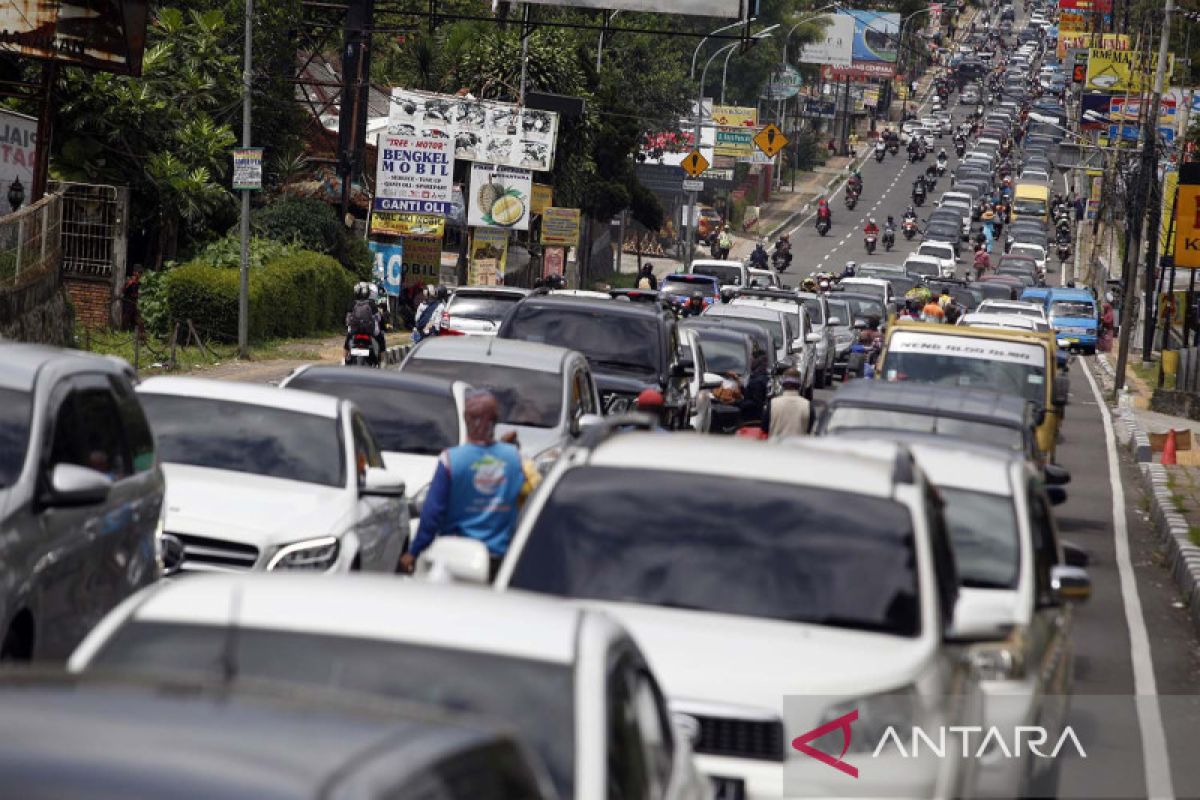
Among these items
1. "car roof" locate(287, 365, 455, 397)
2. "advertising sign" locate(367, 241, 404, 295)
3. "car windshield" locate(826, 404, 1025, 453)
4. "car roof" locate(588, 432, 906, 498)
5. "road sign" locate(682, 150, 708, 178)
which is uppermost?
"road sign" locate(682, 150, 708, 178)

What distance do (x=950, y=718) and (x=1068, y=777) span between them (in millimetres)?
3582

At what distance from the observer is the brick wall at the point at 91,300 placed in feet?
122

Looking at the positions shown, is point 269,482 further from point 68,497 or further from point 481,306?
point 481,306

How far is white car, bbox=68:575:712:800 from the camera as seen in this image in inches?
200

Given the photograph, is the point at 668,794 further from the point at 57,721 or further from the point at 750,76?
the point at 750,76

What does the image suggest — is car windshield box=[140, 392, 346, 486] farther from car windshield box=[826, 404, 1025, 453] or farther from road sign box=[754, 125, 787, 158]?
road sign box=[754, 125, 787, 158]

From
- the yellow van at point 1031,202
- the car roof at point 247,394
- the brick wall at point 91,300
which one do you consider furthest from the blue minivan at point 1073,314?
the yellow van at point 1031,202

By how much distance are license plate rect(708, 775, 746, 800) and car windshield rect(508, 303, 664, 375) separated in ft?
47.4

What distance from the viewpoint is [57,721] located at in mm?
3330

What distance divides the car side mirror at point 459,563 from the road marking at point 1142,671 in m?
4.27

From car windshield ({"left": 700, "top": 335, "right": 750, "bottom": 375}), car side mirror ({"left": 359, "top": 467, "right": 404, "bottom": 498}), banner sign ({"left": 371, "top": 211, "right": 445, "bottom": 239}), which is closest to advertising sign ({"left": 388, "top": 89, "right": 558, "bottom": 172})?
banner sign ({"left": 371, "top": 211, "right": 445, "bottom": 239})

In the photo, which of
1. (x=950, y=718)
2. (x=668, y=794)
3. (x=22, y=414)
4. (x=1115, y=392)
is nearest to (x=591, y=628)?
(x=668, y=794)

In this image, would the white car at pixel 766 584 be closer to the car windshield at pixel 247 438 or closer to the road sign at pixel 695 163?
the car windshield at pixel 247 438

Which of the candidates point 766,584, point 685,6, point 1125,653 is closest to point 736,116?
point 685,6
